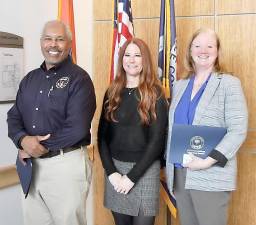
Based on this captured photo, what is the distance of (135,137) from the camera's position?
2.02 metres

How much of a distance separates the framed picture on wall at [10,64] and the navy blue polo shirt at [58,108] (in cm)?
73

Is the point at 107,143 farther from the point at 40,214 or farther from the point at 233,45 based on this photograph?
the point at 233,45

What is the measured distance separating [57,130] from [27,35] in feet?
4.12

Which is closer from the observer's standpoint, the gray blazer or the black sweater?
the gray blazer

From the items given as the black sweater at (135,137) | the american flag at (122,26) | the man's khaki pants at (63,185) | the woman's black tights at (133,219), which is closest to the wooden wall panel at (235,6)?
the american flag at (122,26)

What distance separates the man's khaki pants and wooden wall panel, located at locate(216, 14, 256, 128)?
1.27 m

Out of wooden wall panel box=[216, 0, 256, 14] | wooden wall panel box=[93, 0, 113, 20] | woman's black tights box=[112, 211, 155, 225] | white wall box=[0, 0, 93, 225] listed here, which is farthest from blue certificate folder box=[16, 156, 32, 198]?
wooden wall panel box=[216, 0, 256, 14]

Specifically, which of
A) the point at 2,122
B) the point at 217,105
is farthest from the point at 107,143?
the point at 2,122

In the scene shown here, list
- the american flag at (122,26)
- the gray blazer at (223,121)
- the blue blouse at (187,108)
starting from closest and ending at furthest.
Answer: the gray blazer at (223,121) < the blue blouse at (187,108) < the american flag at (122,26)

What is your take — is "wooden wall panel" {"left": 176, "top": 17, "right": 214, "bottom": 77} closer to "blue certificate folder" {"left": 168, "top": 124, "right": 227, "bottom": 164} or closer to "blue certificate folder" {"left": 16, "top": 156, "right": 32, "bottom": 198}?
"blue certificate folder" {"left": 168, "top": 124, "right": 227, "bottom": 164}

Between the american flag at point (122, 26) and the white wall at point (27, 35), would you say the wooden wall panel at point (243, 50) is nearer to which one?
the american flag at point (122, 26)

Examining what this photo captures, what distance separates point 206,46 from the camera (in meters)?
1.97

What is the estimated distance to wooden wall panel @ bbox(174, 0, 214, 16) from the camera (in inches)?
106

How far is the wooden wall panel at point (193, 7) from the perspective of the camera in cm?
268
